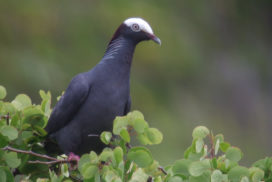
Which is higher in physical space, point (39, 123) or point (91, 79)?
point (91, 79)

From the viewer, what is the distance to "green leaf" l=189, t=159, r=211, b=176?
7.79 feet

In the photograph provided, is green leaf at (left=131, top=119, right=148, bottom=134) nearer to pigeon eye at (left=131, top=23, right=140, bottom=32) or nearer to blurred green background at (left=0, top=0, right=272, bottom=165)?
pigeon eye at (left=131, top=23, right=140, bottom=32)

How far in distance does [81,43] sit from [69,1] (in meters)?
0.83

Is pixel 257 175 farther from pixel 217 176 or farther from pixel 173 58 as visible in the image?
pixel 173 58

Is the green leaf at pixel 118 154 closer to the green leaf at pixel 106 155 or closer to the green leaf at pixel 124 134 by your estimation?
the green leaf at pixel 106 155

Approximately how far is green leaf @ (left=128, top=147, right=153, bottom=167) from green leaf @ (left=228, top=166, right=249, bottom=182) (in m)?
0.34

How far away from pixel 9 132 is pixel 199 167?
83 centimetres

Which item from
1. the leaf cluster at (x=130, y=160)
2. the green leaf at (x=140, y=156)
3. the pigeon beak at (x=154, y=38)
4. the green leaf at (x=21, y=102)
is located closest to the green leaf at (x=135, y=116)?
the leaf cluster at (x=130, y=160)

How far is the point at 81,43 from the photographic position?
8078 millimetres

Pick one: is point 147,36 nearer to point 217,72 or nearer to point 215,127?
point 215,127

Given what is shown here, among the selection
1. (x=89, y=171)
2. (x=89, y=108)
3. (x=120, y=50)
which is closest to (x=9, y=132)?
(x=89, y=171)

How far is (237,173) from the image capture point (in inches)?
94.6

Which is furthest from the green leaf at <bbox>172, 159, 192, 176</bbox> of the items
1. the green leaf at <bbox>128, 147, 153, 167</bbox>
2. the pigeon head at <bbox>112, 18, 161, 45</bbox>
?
the pigeon head at <bbox>112, 18, 161, 45</bbox>

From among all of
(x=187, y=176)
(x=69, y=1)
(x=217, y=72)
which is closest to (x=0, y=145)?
(x=187, y=176)
